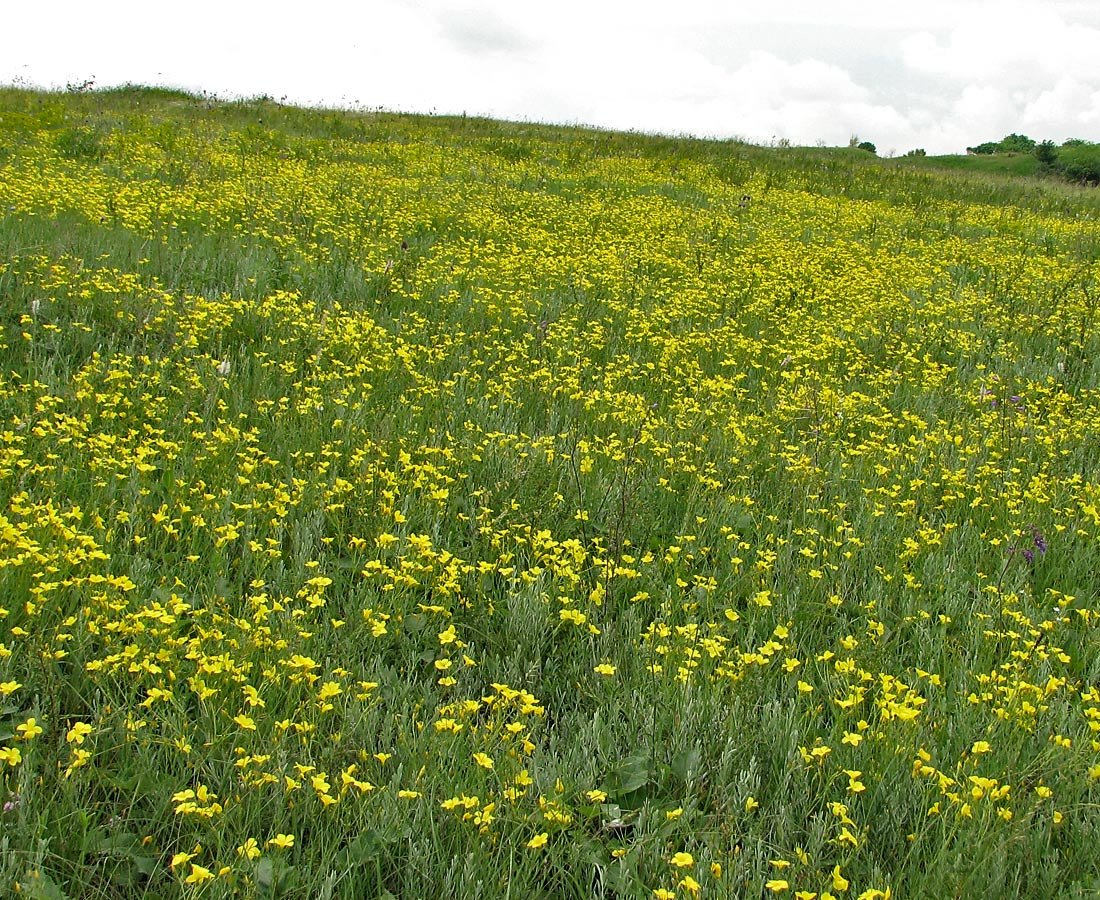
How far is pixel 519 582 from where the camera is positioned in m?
3.54

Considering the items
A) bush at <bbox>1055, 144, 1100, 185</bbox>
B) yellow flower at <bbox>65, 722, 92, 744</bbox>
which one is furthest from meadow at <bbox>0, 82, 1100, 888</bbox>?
bush at <bbox>1055, 144, 1100, 185</bbox>

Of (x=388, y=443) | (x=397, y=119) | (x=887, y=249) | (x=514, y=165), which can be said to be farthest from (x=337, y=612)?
(x=397, y=119)

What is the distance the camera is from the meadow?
229 cm

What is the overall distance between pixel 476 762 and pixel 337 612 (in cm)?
98

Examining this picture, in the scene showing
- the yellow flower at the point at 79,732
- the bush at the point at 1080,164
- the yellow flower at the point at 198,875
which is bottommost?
the yellow flower at the point at 198,875

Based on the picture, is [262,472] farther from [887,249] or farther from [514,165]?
[514,165]

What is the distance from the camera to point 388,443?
446cm

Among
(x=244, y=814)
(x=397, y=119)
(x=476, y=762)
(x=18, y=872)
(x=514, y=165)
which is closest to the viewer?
(x=18, y=872)

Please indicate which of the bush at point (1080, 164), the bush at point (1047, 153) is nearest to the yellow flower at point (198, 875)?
the bush at point (1080, 164)

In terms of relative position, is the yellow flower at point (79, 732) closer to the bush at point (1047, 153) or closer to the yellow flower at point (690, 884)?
the yellow flower at point (690, 884)

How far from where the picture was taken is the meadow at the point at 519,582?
2.29 metres

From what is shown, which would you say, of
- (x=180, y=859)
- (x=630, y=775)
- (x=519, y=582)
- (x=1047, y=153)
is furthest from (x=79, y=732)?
(x=1047, y=153)

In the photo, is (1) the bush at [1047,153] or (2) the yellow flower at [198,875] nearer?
(2) the yellow flower at [198,875]

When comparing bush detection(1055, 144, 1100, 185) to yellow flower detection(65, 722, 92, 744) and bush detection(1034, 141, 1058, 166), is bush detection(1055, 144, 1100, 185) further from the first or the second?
yellow flower detection(65, 722, 92, 744)
